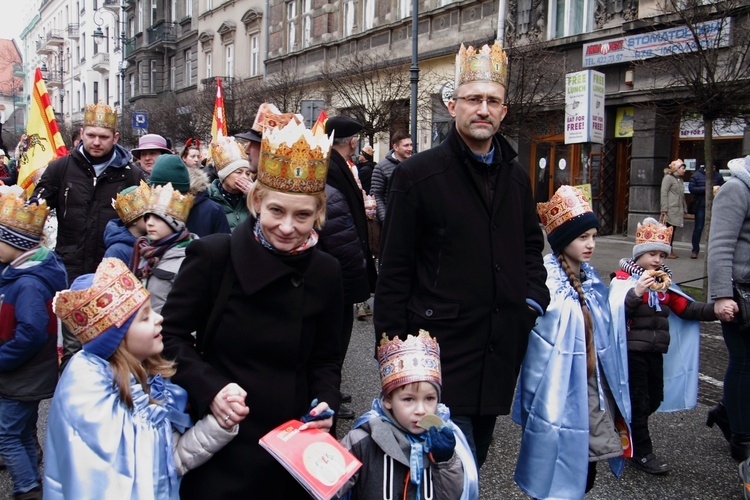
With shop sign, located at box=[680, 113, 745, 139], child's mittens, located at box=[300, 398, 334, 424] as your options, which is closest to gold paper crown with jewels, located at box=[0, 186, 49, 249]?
child's mittens, located at box=[300, 398, 334, 424]

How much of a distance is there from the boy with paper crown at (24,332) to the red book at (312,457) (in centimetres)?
212

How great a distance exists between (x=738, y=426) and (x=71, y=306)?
12.2 ft

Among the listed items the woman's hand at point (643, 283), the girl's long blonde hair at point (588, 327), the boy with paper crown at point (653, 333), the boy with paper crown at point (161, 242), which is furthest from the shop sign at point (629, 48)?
the boy with paper crown at point (161, 242)

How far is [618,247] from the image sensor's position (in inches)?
566

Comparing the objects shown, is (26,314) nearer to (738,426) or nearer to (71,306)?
(71,306)

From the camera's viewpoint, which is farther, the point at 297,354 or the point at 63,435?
the point at 297,354

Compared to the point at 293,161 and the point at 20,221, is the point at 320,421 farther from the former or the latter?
the point at 20,221

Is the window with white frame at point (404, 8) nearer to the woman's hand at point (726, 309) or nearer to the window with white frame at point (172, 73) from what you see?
the woman's hand at point (726, 309)

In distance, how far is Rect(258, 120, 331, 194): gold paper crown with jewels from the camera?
229 centimetres

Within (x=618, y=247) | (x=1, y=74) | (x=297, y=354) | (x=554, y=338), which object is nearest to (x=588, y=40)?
(x=618, y=247)

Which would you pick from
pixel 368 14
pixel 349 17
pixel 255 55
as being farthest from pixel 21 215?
pixel 255 55

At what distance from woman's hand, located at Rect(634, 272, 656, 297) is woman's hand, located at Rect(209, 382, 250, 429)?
287 cm

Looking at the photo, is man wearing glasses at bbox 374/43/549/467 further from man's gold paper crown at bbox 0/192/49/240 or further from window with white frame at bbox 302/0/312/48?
window with white frame at bbox 302/0/312/48

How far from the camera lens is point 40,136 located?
26.8ft
